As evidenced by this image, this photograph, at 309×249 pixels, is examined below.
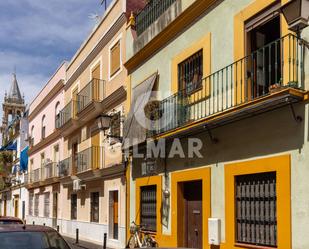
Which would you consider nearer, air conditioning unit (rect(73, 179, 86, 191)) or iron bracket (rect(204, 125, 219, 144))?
iron bracket (rect(204, 125, 219, 144))

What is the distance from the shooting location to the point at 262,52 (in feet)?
34.9

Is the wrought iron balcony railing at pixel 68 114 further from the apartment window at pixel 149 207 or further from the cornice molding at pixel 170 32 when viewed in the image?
the apartment window at pixel 149 207

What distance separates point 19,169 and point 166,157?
31054 mm

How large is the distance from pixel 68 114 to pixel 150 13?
412 inches

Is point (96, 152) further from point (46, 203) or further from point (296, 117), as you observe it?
point (296, 117)

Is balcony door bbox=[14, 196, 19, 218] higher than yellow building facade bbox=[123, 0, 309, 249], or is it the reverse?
yellow building facade bbox=[123, 0, 309, 249]

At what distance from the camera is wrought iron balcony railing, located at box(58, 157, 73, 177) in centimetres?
2555

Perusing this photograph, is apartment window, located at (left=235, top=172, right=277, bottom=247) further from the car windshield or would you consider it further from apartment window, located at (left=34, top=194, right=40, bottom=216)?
apartment window, located at (left=34, top=194, right=40, bottom=216)

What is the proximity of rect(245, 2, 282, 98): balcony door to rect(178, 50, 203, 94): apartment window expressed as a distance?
212 cm

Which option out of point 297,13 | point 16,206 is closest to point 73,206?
point 297,13

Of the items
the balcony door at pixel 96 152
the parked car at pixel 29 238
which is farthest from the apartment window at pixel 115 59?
the parked car at pixel 29 238

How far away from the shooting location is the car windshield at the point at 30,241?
7.58 metres

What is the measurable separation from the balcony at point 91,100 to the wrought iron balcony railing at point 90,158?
5.01ft

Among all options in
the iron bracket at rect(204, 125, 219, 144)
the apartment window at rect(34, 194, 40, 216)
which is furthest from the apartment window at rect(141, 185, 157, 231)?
the apartment window at rect(34, 194, 40, 216)
